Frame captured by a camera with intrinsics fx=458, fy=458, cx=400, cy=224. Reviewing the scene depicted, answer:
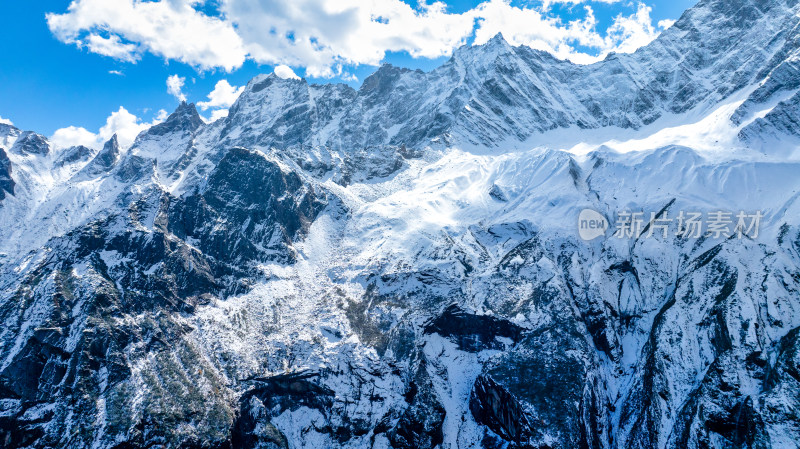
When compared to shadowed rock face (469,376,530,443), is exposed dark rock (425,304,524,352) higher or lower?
higher

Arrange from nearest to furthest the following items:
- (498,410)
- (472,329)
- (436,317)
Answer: (498,410), (472,329), (436,317)

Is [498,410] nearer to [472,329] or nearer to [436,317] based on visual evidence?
[472,329]

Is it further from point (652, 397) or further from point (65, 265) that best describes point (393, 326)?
point (65, 265)

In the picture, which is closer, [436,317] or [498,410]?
[498,410]

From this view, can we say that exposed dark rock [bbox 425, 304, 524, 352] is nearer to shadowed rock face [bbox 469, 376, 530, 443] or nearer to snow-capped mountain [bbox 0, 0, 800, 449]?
snow-capped mountain [bbox 0, 0, 800, 449]

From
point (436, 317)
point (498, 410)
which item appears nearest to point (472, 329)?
point (436, 317)

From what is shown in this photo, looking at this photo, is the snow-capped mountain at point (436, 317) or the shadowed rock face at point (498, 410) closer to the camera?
the snow-capped mountain at point (436, 317)

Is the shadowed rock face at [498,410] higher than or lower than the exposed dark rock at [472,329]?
lower

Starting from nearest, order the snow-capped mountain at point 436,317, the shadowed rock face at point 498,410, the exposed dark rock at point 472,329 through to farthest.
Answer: the snow-capped mountain at point 436,317, the shadowed rock face at point 498,410, the exposed dark rock at point 472,329

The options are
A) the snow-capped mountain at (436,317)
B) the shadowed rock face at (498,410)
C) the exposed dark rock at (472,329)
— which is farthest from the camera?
the exposed dark rock at (472,329)

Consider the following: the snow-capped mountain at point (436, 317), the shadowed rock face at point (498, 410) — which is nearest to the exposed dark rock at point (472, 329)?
the snow-capped mountain at point (436, 317)

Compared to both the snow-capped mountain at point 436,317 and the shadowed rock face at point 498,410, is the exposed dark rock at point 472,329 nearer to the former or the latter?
the snow-capped mountain at point 436,317

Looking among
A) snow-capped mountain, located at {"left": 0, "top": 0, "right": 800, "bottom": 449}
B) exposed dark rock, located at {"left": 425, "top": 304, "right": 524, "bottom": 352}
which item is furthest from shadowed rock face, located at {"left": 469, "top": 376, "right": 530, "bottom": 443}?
exposed dark rock, located at {"left": 425, "top": 304, "right": 524, "bottom": 352}

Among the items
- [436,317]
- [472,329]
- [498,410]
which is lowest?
[498,410]
